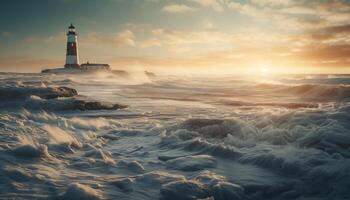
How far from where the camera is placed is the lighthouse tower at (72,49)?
2472 inches

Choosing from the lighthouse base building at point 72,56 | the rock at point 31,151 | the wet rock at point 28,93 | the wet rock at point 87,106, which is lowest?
the rock at point 31,151

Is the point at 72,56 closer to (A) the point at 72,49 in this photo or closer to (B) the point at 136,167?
(A) the point at 72,49

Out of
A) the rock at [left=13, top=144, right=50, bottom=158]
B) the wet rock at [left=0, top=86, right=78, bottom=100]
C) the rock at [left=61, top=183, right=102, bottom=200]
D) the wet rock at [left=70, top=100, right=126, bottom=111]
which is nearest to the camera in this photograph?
the rock at [left=61, top=183, right=102, bottom=200]

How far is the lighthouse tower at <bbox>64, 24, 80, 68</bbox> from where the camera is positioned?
62.8 meters

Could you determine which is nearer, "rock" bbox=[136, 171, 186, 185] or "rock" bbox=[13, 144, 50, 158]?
"rock" bbox=[136, 171, 186, 185]

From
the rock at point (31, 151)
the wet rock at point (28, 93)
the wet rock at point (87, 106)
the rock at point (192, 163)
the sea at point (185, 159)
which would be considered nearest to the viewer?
the sea at point (185, 159)

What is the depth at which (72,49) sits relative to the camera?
6469 centimetres

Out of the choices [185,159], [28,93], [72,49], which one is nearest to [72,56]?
[72,49]

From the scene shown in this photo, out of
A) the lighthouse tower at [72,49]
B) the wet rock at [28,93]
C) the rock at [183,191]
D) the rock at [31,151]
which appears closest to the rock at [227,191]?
the rock at [183,191]

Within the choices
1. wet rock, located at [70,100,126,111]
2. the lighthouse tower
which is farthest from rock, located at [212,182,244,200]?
the lighthouse tower

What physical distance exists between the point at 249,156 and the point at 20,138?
15.7 ft

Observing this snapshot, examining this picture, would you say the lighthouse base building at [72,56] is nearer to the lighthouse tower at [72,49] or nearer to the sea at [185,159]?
the lighthouse tower at [72,49]

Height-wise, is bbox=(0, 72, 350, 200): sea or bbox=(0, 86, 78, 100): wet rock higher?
bbox=(0, 86, 78, 100): wet rock

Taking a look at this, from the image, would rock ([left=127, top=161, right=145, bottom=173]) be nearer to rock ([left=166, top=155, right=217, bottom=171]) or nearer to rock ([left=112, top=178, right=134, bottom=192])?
rock ([left=166, top=155, right=217, bottom=171])
